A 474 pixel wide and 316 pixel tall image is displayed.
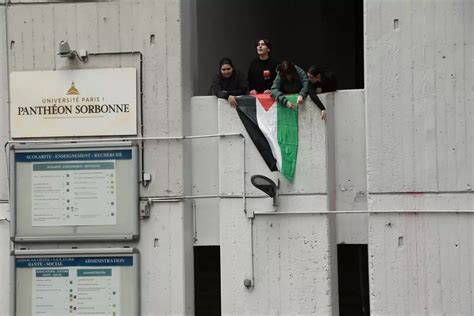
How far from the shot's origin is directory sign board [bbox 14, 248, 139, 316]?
32.8 ft

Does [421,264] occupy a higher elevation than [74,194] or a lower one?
lower

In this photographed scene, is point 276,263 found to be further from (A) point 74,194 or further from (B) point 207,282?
(A) point 74,194

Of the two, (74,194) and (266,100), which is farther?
(74,194)

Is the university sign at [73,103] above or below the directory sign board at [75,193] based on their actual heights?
above

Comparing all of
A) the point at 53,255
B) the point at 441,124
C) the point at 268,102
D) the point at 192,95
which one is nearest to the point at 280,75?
the point at 268,102

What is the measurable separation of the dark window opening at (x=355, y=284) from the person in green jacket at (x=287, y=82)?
2.86 meters

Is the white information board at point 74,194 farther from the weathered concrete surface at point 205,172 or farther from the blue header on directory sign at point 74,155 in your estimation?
the weathered concrete surface at point 205,172

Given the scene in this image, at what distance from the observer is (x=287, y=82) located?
32.6ft

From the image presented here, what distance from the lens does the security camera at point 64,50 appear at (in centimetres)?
998

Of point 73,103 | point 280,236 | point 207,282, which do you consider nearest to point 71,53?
point 73,103


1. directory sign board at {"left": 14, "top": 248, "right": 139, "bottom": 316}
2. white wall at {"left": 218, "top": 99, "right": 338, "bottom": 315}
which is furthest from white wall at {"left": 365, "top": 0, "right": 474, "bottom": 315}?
directory sign board at {"left": 14, "top": 248, "right": 139, "bottom": 316}

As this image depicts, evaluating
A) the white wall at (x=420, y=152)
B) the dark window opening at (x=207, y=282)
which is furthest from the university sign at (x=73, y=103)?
the white wall at (x=420, y=152)

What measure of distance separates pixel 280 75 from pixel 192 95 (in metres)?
1.18

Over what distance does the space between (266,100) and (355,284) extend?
11.6 ft
